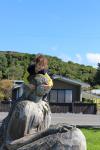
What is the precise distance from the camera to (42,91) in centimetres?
689

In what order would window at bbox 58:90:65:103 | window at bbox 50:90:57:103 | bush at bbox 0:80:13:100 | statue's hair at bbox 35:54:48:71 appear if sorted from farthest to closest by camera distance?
1. bush at bbox 0:80:13:100
2. window at bbox 58:90:65:103
3. window at bbox 50:90:57:103
4. statue's hair at bbox 35:54:48:71

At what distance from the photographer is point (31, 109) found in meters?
6.75

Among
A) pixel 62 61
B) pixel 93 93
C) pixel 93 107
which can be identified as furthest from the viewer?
pixel 62 61

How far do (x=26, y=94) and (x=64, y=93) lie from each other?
158 feet

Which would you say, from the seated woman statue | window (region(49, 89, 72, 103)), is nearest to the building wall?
window (region(49, 89, 72, 103))

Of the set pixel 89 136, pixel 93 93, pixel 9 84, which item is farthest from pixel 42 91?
pixel 93 93

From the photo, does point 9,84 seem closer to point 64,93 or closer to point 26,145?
point 64,93

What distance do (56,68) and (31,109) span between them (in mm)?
93282

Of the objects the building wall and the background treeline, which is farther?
the background treeline

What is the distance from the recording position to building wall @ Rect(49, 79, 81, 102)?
2173 inches

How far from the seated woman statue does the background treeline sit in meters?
67.8

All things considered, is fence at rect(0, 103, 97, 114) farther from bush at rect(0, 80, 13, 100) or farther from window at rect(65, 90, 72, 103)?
bush at rect(0, 80, 13, 100)

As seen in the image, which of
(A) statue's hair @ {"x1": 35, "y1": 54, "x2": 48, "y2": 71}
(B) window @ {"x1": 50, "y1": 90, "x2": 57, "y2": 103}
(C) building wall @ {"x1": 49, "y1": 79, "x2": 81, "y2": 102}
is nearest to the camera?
(A) statue's hair @ {"x1": 35, "y1": 54, "x2": 48, "y2": 71}

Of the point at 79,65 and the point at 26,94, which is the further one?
the point at 79,65
